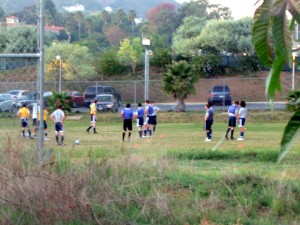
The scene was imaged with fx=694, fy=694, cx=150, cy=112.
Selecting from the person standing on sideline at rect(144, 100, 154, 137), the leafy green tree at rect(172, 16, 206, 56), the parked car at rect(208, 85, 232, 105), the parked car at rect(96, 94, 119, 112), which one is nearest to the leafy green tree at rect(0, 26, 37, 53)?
the person standing on sideline at rect(144, 100, 154, 137)

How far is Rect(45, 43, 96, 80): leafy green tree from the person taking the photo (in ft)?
181

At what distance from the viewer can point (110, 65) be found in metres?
59.0

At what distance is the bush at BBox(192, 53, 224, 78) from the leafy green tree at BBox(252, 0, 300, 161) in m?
51.1

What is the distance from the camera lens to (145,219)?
8570 millimetres

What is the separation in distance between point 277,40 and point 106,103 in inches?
1802

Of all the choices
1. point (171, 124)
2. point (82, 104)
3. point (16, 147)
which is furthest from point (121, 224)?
point (82, 104)

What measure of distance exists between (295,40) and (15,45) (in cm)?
971

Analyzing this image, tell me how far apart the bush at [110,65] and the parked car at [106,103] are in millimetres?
11144

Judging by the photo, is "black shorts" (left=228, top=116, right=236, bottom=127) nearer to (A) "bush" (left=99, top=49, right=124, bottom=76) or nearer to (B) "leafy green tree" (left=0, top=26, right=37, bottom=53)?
(B) "leafy green tree" (left=0, top=26, right=37, bottom=53)

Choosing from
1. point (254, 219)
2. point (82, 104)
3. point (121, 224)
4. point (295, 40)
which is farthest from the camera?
point (82, 104)

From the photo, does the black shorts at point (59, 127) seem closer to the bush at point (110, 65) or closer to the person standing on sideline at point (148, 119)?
the person standing on sideline at point (148, 119)

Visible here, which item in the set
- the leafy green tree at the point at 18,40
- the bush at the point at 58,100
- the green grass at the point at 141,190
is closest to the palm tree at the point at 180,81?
the bush at the point at 58,100

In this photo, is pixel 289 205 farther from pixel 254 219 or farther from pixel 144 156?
pixel 144 156

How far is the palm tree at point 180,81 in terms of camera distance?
44.5 m
